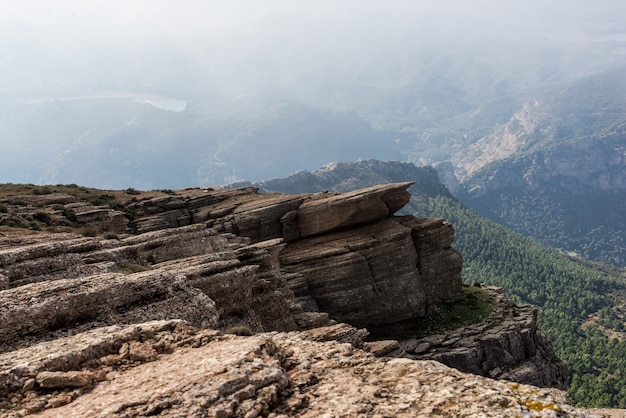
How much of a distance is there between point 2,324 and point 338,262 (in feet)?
152

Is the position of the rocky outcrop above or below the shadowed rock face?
below

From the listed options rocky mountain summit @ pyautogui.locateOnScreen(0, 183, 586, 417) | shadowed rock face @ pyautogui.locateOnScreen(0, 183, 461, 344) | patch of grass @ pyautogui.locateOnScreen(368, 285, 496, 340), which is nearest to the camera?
rocky mountain summit @ pyautogui.locateOnScreen(0, 183, 586, 417)

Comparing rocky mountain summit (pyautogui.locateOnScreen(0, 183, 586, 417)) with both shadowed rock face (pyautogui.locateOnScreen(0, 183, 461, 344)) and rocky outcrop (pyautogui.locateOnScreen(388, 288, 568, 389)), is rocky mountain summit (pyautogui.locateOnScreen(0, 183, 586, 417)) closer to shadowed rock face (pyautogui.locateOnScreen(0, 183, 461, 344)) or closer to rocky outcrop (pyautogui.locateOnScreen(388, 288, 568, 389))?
shadowed rock face (pyautogui.locateOnScreen(0, 183, 461, 344))

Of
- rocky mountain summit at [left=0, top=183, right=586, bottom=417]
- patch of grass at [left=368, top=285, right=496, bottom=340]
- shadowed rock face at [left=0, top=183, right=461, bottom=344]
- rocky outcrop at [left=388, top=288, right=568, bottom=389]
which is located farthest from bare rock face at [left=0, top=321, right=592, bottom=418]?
patch of grass at [left=368, top=285, right=496, bottom=340]

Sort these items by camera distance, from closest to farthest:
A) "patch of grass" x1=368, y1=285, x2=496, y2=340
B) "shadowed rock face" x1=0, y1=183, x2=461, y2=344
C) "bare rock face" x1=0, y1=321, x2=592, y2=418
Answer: "bare rock face" x1=0, y1=321, x2=592, y2=418
"shadowed rock face" x1=0, y1=183, x2=461, y2=344
"patch of grass" x1=368, y1=285, x2=496, y2=340

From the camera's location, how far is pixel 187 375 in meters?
12.8

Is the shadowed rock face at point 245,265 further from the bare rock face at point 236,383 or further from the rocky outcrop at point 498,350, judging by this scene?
the bare rock face at point 236,383

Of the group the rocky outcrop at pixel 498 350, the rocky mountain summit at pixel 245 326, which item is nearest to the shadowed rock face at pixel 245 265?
the rocky mountain summit at pixel 245 326

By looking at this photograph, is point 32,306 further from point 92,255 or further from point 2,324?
point 92,255

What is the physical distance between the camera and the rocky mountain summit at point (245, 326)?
1184cm

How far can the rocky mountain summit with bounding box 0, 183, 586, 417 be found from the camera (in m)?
11.8

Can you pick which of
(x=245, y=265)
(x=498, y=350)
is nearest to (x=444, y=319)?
(x=498, y=350)

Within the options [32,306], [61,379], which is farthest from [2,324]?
[61,379]

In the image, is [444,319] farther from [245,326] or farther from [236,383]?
[236,383]
